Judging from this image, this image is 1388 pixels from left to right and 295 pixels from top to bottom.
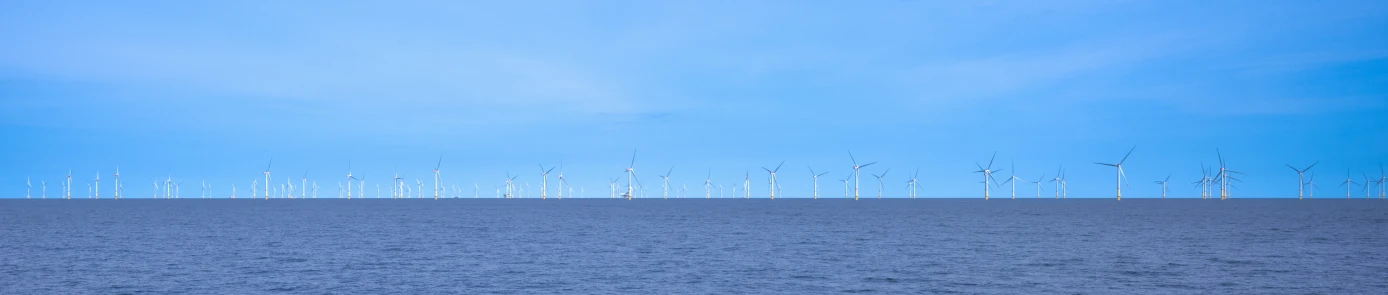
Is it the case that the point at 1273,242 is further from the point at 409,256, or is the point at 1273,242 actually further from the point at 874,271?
the point at 409,256

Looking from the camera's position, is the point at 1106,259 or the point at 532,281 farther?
the point at 1106,259

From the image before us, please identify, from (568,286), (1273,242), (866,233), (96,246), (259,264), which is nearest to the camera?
(568,286)

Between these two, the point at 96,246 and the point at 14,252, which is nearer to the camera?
the point at 14,252

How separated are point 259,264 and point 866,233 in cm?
4604

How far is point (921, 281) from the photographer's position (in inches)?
1737

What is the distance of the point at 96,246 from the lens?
6481cm

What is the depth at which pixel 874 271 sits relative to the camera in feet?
158

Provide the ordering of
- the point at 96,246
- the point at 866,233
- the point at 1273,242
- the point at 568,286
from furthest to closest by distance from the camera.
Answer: the point at 866,233 → the point at 1273,242 → the point at 96,246 → the point at 568,286

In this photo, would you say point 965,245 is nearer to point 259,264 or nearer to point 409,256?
point 409,256

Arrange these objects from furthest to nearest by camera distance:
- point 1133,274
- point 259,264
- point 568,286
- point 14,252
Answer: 1. point 14,252
2. point 259,264
3. point 1133,274
4. point 568,286

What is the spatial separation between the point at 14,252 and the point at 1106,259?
181ft

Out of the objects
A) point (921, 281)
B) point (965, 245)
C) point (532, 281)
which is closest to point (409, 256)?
point (532, 281)

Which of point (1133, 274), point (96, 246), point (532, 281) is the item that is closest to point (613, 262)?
point (532, 281)

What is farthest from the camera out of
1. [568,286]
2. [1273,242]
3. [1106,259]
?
[1273,242]
